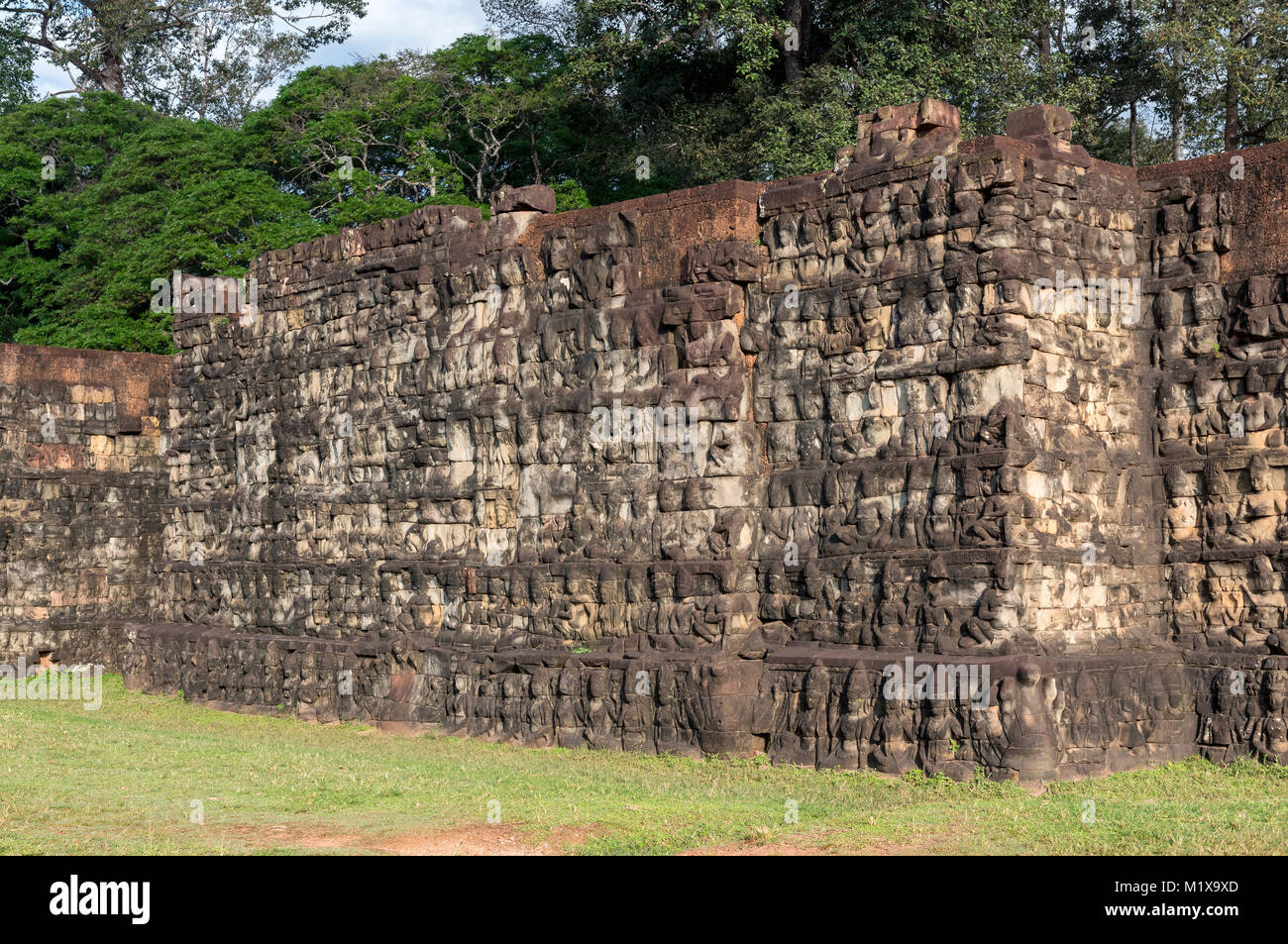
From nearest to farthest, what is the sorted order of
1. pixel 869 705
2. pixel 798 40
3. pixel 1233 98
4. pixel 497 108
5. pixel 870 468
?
pixel 869 705, pixel 870 468, pixel 1233 98, pixel 798 40, pixel 497 108

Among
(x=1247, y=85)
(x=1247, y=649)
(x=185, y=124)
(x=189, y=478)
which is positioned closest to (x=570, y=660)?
(x=1247, y=649)

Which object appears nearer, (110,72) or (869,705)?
(869,705)

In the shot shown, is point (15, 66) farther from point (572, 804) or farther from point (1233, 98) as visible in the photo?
point (572, 804)

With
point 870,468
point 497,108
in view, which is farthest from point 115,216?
point 870,468

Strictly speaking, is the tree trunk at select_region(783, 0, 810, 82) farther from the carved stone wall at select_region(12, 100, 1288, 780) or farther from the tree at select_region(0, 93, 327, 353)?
the carved stone wall at select_region(12, 100, 1288, 780)

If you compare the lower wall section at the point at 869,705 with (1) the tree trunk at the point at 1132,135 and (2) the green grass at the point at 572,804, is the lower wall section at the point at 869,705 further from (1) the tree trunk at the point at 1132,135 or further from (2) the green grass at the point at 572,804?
(1) the tree trunk at the point at 1132,135

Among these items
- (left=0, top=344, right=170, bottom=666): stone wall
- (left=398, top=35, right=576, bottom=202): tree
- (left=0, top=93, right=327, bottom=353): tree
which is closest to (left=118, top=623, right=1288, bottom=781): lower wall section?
(left=0, top=344, right=170, bottom=666): stone wall

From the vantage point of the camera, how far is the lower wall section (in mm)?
12961

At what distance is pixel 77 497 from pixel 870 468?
1595 cm

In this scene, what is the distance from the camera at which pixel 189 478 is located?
23688mm

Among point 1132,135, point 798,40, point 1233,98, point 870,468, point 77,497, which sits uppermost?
point 798,40

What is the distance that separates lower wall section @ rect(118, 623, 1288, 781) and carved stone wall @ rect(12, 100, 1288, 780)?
3cm

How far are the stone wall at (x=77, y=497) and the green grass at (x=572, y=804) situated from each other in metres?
9.36

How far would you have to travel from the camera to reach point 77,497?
25516 millimetres
